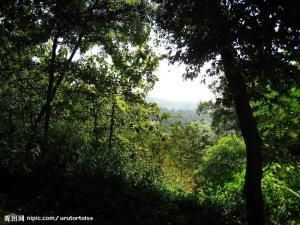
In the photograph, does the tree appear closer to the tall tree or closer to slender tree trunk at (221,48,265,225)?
slender tree trunk at (221,48,265,225)

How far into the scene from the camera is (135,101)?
11.7 metres

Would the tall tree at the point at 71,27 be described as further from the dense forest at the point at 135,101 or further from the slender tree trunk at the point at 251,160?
the slender tree trunk at the point at 251,160

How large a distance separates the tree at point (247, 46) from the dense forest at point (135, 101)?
2cm

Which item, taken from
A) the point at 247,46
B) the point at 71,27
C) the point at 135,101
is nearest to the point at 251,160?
the point at 247,46

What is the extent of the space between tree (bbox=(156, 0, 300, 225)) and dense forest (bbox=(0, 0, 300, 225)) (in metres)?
0.02

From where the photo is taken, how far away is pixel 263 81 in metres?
6.67

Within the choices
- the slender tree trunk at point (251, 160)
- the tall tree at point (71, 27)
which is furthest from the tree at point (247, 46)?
the tall tree at point (71, 27)

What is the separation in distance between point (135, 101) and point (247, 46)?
20.0 ft

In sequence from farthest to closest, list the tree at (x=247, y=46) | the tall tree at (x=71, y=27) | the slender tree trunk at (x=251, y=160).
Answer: the tall tree at (x=71, y=27)
the slender tree trunk at (x=251, y=160)
the tree at (x=247, y=46)

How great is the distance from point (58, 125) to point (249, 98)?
26.8 feet

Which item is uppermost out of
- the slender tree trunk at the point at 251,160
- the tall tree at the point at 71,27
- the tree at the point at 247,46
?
the tall tree at the point at 71,27

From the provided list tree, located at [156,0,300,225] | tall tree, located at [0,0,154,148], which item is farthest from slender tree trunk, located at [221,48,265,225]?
tall tree, located at [0,0,154,148]

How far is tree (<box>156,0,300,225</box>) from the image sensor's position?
237 inches

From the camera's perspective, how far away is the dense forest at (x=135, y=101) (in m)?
6.47
